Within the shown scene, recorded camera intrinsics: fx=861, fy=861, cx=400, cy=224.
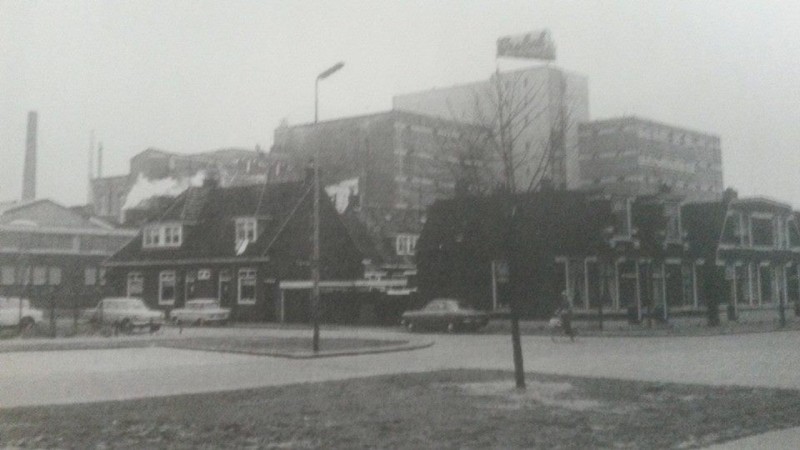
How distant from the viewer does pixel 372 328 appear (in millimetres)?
42344

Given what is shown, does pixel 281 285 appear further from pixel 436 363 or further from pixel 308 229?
pixel 436 363

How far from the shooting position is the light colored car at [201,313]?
42562mm

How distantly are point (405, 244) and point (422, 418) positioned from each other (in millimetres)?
47469

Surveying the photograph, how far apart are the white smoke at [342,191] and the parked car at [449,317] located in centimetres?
2387

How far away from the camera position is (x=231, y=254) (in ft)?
153

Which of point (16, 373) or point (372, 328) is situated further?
point (372, 328)

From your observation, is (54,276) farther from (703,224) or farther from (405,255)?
(703,224)

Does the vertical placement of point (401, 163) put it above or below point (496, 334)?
above

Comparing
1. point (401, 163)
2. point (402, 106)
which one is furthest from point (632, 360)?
point (402, 106)

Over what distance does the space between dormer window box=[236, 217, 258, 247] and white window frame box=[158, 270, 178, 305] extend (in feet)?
A: 13.0

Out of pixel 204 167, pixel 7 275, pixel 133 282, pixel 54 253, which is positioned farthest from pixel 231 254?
pixel 204 167

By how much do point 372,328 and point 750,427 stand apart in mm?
32153

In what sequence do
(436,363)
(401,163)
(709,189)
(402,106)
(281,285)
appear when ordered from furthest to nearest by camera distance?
(709,189) < (402,106) < (401,163) < (281,285) < (436,363)

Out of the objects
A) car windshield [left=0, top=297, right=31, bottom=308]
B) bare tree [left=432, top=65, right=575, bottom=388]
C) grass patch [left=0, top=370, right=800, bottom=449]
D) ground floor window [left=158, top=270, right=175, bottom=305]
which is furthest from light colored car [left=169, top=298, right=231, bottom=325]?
grass patch [left=0, top=370, right=800, bottom=449]
